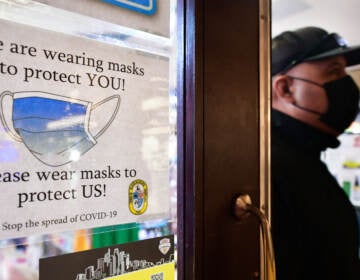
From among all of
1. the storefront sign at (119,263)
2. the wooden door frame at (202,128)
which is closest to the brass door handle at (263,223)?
the wooden door frame at (202,128)

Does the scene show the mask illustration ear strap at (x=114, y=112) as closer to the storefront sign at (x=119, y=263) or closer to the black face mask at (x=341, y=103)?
the storefront sign at (x=119, y=263)

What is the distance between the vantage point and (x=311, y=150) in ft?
3.44

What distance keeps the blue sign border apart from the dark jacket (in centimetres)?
47

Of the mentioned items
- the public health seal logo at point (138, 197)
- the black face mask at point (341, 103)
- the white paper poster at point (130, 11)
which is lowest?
the public health seal logo at point (138, 197)

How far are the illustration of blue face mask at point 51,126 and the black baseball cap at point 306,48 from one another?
1.94 ft

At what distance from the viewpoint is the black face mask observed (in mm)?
1062

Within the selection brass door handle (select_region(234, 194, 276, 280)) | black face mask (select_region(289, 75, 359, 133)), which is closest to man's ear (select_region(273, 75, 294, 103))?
black face mask (select_region(289, 75, 359, 133))

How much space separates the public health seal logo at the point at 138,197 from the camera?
2.01 ft

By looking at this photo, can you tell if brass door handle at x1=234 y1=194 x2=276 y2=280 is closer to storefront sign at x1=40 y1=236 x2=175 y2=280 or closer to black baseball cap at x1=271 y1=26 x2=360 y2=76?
storefront sign at x1=40 y1=236 x2=175 y2=280

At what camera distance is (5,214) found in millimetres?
495

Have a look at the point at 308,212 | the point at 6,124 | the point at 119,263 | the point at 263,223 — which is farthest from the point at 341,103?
the point at 6,124

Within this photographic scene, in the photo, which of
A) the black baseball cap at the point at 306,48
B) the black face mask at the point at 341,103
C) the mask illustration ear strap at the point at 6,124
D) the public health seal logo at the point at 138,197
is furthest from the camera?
the black face mask at the point at 341,103

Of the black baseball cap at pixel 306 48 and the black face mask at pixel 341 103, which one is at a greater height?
the black baseball cap at pixel 306 48

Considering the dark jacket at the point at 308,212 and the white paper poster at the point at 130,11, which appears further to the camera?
the dark jacket at the point at 308,212
